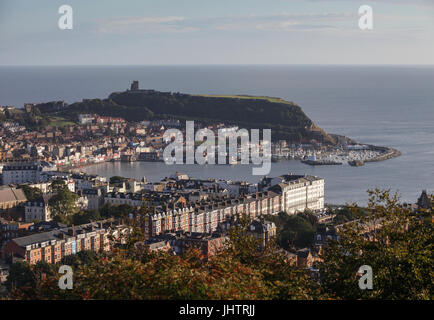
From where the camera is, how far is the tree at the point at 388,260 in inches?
153

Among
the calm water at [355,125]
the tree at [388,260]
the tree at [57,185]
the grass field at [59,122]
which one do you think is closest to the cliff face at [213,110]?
the grass field at [59,122]

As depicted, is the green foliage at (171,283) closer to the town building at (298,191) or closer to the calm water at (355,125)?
the calm water at (355,125)

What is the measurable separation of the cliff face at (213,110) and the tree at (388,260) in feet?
70.8

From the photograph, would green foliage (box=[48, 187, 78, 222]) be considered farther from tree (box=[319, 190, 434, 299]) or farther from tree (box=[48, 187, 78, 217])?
tree (box=[319, 190, 434, 299])

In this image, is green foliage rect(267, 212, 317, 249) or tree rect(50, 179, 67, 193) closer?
green foliage rect(267, 212, 317, 249)

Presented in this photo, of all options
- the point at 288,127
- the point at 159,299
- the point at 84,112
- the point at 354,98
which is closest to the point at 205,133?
the point at 288,127

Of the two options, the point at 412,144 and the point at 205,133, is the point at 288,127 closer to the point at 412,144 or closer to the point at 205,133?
the point at 205,133

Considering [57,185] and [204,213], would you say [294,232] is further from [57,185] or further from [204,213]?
[57,185]

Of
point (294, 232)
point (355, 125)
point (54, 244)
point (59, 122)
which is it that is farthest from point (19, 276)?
point (355, 125)

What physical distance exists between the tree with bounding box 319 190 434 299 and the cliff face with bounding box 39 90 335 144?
21588mm

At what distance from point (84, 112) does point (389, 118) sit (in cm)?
1229

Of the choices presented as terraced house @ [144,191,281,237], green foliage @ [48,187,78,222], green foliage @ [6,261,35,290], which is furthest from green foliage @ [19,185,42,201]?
green foliage @ [6,261,35,290]

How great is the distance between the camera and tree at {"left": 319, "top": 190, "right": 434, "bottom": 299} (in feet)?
12.8

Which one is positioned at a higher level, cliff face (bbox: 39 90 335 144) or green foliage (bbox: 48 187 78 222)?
cliff face (bbox: 39 90 335 144)
